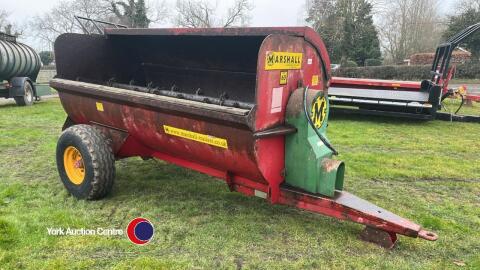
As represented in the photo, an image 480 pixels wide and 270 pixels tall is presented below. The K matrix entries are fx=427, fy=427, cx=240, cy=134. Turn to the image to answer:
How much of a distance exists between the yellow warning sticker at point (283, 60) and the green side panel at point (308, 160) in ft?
0.72

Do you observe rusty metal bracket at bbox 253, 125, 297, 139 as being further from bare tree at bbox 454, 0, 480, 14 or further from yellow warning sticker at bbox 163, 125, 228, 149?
bare tree at bbox 454, 0, 480, 14

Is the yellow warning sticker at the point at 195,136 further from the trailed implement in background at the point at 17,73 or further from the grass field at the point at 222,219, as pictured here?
the trailed implement in background at the point at 17,73

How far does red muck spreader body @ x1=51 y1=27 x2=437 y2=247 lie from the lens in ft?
10.1

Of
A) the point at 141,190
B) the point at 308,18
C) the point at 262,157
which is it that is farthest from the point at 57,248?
the point at 308,18

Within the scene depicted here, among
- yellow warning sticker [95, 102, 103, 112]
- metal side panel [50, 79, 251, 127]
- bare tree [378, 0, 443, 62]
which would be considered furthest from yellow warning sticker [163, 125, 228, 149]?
bare tree [378, 0, 443, 62]

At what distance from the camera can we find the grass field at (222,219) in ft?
9.71

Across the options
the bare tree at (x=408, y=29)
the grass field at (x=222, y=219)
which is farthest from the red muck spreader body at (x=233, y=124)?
the bare tree at (x=408, y=29)

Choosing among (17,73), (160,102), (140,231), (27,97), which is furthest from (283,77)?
(17,73)

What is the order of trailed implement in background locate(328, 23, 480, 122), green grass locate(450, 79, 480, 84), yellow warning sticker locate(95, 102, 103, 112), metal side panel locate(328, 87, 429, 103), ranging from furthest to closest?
green grass locate(450, 79, 480, 84), metal side panel locate(328, 87, 429, 103), trailed implement in background locate(328, 23, 480, 122), yellow warning sticker locate(95, 102, 103, 112)

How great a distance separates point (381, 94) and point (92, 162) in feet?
22.9

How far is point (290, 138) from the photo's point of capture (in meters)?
3.30

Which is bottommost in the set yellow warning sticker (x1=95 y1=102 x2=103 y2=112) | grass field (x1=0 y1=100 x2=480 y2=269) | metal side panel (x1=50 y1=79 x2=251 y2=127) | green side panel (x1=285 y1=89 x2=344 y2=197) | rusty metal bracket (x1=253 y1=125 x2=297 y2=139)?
grass field (x1=0 y1=100 x2=480 y2=269)

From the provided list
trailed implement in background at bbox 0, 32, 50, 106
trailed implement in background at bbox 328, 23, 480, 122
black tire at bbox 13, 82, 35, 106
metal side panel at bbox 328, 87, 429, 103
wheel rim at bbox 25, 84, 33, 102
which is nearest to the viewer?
trailed implement in background at bbox 328, 23, 480, 122

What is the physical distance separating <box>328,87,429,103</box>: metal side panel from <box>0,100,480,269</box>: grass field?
10.5 ft
